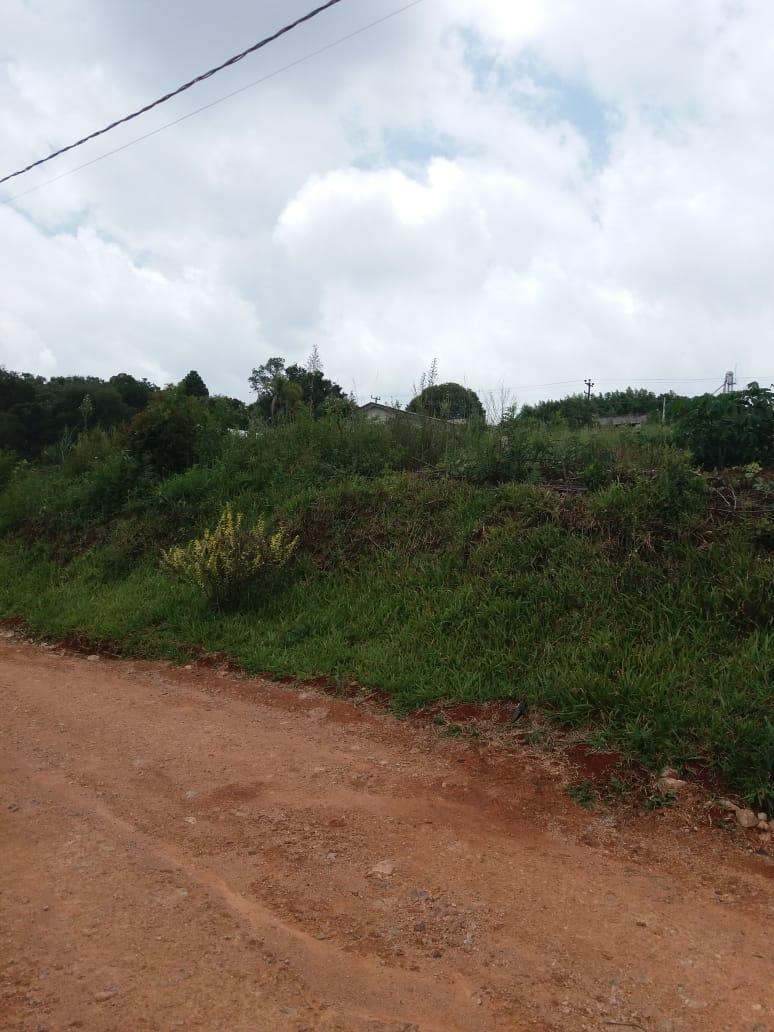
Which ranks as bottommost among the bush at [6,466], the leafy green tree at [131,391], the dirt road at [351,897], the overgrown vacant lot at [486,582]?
the dirt road at [351,897]

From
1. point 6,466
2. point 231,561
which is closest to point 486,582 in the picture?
point 231,561

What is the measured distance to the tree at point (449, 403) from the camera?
9859 millimetres

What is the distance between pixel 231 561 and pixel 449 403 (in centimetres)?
453

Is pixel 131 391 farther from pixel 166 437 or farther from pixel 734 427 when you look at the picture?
pixel 734 427

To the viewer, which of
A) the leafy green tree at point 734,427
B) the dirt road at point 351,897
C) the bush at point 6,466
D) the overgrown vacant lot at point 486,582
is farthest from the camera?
the bush at point 6,466

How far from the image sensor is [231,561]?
6.84 meters

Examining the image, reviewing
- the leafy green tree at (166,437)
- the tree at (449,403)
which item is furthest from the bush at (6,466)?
the tree at (449,403)

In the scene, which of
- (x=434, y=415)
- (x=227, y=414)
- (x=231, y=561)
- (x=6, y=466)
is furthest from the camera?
(x=6, y=466)

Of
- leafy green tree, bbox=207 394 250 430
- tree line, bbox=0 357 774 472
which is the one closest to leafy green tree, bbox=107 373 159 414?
tree line, bbox=0 357 774 472

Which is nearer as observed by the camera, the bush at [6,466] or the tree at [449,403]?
the tree at [449,403]

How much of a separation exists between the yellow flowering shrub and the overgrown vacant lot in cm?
18

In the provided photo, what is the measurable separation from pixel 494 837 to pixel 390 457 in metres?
6.38

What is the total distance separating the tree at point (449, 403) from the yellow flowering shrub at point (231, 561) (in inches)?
141

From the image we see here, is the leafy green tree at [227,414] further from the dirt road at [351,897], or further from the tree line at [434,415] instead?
the dirt road at [351,897]
